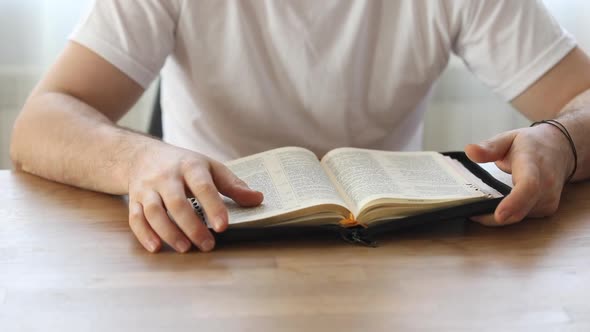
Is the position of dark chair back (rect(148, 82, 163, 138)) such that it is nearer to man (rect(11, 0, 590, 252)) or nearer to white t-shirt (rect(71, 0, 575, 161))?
man (rect(11, 0, 590, 252))

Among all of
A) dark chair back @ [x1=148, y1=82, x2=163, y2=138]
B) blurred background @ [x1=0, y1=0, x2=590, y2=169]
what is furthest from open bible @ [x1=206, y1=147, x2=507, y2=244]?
blurred background @ [x1=0, y1=0, x2=590, y2=169]

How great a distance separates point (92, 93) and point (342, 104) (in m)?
0.48

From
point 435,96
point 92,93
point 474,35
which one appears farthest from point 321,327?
point 435,96

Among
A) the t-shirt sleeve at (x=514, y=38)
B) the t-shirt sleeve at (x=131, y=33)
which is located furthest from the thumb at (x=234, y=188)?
the t-shirt sleeve at (x=514, y=38)

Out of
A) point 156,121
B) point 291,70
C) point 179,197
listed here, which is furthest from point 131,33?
point 179,197

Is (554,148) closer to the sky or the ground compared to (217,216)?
closer to the sky

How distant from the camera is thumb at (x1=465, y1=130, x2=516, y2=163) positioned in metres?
1.05

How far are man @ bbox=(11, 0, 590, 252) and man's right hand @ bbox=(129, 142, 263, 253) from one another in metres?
0.21

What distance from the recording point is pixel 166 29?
1434 millimetres

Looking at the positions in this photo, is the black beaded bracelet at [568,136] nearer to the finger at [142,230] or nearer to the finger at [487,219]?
the finger at [487,219]

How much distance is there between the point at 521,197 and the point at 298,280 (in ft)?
1.07

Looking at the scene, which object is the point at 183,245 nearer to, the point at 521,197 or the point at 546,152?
the point at 521,197

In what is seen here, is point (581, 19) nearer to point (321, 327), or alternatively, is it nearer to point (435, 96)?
point (435, 96)

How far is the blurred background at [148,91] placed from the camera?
2.14 metres
